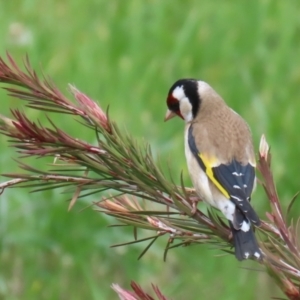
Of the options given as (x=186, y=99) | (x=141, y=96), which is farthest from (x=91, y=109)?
(x=141, y=96)

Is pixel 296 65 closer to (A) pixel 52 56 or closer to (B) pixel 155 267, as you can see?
(A) pixel 52 56

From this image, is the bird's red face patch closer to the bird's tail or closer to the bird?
the bird

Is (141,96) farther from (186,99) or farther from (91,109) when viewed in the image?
(91,109)

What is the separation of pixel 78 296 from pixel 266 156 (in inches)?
109

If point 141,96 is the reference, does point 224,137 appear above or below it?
below

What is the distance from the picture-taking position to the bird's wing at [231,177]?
8.64 ft

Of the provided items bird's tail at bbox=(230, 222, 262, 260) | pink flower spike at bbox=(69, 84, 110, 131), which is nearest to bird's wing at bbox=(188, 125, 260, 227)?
bird's tail at bbox=(230, 222, 262, 260)

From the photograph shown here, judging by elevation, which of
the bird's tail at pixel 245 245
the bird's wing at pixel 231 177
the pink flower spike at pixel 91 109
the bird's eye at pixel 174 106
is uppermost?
the bird's eye at pixel 174 106

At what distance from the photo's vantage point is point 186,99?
359cm

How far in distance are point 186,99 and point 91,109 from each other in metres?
1.72

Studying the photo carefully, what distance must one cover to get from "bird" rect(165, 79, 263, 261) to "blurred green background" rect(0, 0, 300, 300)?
0.77ft

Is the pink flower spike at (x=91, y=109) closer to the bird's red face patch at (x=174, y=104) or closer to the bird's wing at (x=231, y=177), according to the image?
the bird's wing at (x=231, y=177)

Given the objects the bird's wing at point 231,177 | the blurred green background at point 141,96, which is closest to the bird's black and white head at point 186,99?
the blurred green background at point 141,96

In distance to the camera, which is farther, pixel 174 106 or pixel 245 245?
pixel 174 106
